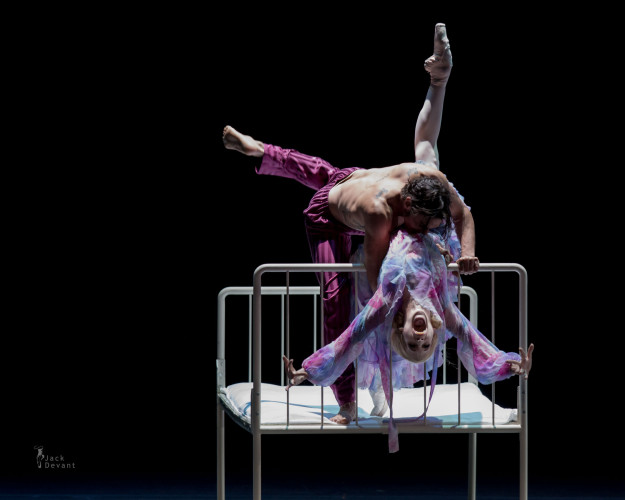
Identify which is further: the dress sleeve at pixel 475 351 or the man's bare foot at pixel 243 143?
the man's bare foot at pixel 243 143

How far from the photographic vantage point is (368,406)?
3451mm

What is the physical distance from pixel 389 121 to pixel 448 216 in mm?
1377

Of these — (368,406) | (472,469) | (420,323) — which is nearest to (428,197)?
(420,323)

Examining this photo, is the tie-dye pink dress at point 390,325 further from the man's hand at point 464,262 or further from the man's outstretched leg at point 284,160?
the man's outstretched leg at point 284,160

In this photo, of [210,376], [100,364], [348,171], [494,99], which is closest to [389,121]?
[494,99]

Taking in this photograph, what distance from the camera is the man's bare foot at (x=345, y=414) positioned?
312 centimetres

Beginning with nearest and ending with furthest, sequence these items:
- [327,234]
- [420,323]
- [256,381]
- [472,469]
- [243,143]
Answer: [420,323]
[256,381]
[327,234]
[243,143]
[472,469]

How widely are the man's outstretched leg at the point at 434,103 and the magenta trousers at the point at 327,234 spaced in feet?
0.82

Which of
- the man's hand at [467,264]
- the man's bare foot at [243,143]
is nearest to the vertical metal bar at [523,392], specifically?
the man's hand at [467,264]

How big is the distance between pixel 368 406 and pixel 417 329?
585mm

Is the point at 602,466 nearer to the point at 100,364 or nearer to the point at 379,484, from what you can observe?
the point at 379,484

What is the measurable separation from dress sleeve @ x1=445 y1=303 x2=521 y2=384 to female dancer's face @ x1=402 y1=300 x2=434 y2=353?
0.42 ft

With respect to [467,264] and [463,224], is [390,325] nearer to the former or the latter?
[467,264]

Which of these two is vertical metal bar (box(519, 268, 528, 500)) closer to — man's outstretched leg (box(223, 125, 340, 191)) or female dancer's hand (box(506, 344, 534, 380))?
female dancer's hand (box(506, 344, 534, 380))
